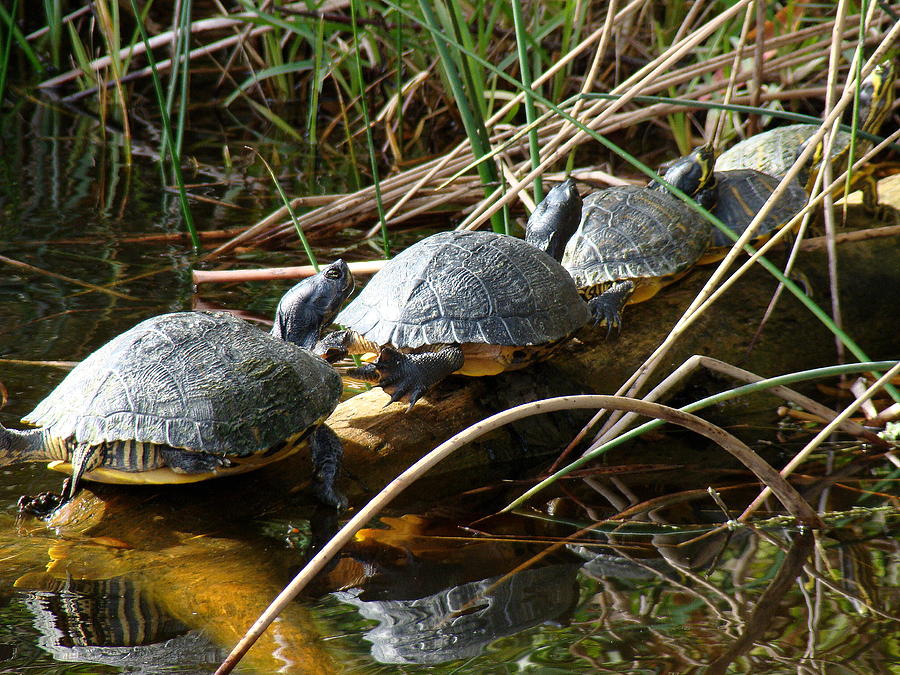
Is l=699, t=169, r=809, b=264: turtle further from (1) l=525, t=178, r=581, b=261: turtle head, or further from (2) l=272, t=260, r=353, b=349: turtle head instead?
(2) l=272, t=260, r=353, b=349: turtle head

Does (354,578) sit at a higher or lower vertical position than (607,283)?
lower

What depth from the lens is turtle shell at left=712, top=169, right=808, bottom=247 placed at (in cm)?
319

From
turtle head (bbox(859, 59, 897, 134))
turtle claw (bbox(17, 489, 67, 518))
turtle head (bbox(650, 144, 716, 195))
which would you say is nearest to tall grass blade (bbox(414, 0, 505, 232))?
turtle head (bbox(650, 144, 716, 195))

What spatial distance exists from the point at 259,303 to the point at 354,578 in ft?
6.24

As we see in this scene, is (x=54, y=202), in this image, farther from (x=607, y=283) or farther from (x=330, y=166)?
(x=607, y=283)

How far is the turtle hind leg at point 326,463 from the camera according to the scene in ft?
6.64

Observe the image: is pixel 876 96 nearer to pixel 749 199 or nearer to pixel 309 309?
pixel 749 199

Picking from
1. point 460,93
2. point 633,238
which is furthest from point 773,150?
point 460,93

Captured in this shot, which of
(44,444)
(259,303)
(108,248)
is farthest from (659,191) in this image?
(108,248)

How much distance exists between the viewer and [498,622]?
1.54 m

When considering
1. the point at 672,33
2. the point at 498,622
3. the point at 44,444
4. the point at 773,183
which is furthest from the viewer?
the point at 672,33

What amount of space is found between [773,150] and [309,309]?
2.29 meters

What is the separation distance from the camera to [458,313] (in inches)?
89.9

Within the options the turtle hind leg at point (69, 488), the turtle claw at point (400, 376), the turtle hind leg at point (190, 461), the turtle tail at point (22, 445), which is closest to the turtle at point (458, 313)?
the turtle claw at point (400, 376)
